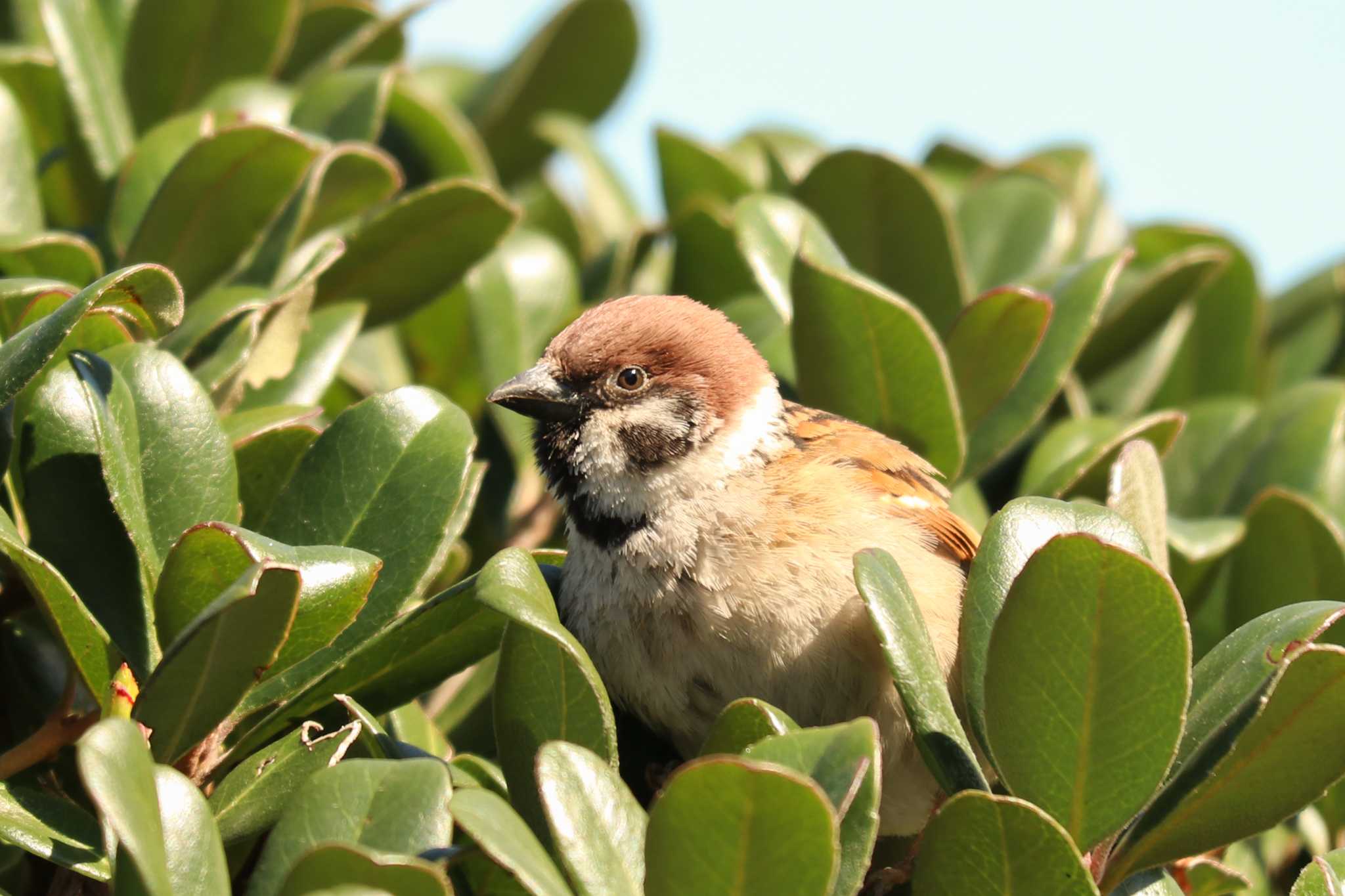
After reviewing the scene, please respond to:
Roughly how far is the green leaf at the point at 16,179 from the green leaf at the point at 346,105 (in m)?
0.59

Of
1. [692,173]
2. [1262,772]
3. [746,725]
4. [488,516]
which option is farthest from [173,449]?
[692,173]

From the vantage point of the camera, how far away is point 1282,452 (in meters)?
2.79

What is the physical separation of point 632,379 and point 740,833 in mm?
1466

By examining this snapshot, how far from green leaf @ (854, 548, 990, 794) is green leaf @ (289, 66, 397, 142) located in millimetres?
1626

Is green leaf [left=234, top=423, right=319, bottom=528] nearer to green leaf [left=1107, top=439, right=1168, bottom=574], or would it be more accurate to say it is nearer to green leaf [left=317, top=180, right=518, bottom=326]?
green leaf [left=317, top=180, right=518, bottom=326]

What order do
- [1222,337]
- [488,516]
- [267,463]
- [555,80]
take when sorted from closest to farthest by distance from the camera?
1. [267,463]
2. [488,516]
3. [1222,337]
4. [555,80]

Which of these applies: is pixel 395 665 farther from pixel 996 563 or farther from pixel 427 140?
pixel 427 140


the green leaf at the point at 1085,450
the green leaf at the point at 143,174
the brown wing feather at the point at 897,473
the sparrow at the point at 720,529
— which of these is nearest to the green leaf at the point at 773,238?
the sparrow at the point at 720,529

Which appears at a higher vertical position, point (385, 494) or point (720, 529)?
point (385, 494)

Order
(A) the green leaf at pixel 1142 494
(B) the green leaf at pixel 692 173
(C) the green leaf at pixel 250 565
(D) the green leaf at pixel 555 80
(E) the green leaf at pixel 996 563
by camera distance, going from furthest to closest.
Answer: (D) the green leaf at pixel 555 80 → (B) the green leaf at pixel 692 173 → (A) the green leaf at pixel 1142 494 → (E) the green leaf at pixel 996 563 → (C) the green leaf at pixel 250 565

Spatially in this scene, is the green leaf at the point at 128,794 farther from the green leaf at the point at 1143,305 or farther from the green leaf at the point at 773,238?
the green leaf at the point at 1143,305

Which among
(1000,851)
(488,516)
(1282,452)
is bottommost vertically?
(488,516)

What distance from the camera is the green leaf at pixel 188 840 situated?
4.35ft

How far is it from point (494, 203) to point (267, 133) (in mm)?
423
